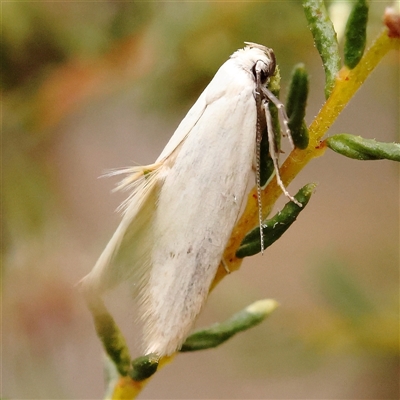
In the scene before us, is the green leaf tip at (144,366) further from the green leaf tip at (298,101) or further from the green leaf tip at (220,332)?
the green leaf tip at (298,101)

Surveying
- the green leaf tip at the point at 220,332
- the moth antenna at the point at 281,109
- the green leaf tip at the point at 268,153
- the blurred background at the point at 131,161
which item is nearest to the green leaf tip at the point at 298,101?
the moth antenna at the point at 281,109

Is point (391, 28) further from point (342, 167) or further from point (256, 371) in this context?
point (342, 167)

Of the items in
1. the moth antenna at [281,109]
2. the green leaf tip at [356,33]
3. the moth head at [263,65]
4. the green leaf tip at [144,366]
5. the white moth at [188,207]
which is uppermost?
the green leaf tip at [356,33]

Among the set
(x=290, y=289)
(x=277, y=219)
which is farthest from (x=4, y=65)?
(x=290, y=289)

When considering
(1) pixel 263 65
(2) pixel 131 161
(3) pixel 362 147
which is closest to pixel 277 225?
(3) pixel 362 147

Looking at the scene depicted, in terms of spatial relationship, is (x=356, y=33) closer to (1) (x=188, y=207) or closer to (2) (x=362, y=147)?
(2) (x=362, y=147)

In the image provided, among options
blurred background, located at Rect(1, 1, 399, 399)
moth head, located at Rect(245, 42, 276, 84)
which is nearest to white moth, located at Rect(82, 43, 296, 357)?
moth head, located at Rect(245, 42, 276, 84)

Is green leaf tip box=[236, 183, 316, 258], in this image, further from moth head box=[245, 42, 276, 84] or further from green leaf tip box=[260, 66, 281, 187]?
moth head box=[245, 42, 276, 84]
